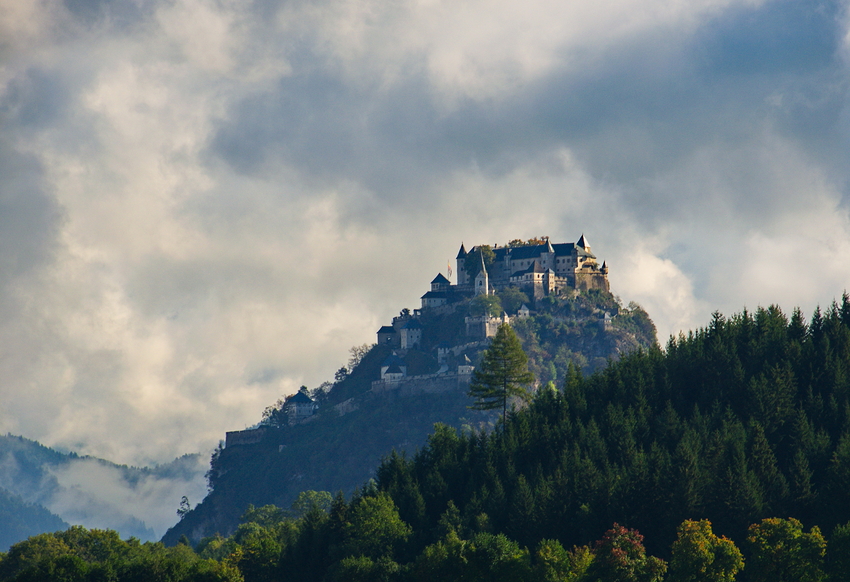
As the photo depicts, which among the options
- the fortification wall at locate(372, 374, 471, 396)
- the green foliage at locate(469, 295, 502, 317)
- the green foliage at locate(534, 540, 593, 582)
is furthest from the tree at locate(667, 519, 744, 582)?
the green foliage at locate(469, 295, 502, 317)

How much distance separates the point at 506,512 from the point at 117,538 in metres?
44.6

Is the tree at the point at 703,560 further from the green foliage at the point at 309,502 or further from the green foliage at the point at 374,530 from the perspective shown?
the green foliage at the point at 309,502

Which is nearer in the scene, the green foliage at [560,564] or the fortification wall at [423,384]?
the green foliage at [560,564]

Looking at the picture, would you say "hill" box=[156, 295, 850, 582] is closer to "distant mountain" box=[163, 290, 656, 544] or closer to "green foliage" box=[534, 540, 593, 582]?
"green foliage" box=[534, 540, 593, 582]

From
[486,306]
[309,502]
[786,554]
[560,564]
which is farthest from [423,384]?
[786,554]

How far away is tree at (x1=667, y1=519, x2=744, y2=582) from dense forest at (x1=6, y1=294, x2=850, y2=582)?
9 centimetres

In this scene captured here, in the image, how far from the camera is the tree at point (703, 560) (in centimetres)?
7100

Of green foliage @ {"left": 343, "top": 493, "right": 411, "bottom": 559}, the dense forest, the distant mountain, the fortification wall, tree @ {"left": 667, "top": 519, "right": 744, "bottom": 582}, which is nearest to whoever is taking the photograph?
tree @ {"left": 667, "top": 519, "right": 744, "bottom": 582}

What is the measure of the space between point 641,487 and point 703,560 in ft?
41.6

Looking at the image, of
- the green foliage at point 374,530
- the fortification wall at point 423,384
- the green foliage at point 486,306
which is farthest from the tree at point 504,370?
the green foliage at point 486,306

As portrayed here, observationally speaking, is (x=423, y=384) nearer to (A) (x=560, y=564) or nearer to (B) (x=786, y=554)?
(A) (x=560, y=564)

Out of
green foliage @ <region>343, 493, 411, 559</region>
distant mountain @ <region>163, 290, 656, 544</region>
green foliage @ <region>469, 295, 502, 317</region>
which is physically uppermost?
green foliage @ <region>469, 295, 502, 317</region>

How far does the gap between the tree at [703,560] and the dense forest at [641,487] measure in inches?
3.7

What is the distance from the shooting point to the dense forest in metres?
73.4
